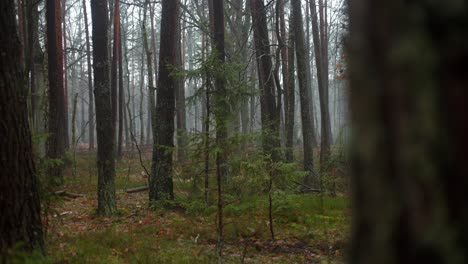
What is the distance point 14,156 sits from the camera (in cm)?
354

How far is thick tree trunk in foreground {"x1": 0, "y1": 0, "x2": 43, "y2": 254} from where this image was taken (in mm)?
3449

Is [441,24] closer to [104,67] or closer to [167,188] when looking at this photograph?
[104,67]

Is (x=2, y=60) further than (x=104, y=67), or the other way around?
(x=104, y=67)

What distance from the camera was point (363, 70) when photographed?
985mm

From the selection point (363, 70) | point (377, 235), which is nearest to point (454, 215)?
point (377, 235)

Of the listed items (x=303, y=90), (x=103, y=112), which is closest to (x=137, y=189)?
(x=103, y=112)

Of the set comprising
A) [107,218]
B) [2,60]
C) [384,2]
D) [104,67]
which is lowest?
[107,218]

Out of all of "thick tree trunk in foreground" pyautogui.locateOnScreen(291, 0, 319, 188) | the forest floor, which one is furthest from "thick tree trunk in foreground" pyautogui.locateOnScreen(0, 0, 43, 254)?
"thick tree trunk in foreground" pyautogui.locateOnScreen(291, 0, 319, 188)

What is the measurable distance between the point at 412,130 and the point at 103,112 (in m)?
8.66

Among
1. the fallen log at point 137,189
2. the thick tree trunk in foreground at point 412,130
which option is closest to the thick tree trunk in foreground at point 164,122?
the fallen log at point 137,189

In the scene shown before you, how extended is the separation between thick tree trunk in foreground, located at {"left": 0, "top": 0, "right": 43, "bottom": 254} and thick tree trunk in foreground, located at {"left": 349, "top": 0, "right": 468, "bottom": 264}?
3299 millimetres

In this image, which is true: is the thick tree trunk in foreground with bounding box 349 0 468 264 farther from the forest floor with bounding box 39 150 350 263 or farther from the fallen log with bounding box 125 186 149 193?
A: the fallen log with bounding box 125 186 149 193

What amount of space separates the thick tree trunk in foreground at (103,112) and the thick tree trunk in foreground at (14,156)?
17.1ft

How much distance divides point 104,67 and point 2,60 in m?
5.56
